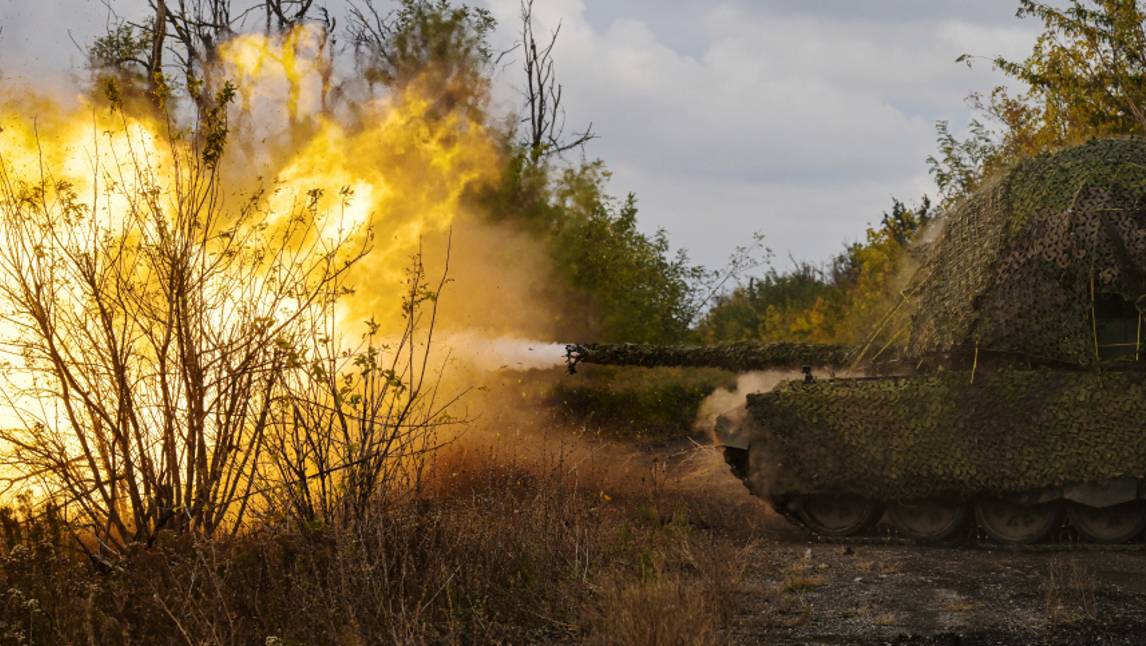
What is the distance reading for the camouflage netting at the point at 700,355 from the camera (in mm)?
18750

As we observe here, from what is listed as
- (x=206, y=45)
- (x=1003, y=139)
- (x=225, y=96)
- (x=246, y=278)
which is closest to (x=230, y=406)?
(x=246, y=278)

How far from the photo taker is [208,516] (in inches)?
387

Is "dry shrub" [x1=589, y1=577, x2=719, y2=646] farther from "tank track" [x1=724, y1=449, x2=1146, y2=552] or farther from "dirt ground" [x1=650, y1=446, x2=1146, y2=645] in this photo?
"tank track" [x1=724, y1=449, x2=1146, y2=552]

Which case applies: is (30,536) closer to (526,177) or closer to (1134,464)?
(1134,464)

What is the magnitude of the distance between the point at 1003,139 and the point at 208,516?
21.0 m

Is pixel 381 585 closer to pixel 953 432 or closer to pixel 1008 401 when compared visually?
pixel 953 432

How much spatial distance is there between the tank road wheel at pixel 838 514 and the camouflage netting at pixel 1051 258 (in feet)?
6.00

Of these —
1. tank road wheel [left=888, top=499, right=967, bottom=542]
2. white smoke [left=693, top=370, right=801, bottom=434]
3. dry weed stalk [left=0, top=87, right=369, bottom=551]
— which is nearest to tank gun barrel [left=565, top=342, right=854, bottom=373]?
white smoke [left=693, top=370, right=801, bottom=434]

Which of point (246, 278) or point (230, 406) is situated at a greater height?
point (246, 278)

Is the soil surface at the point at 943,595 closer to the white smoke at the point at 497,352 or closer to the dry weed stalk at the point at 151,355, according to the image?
the dry weed stalk at the point at 151,355

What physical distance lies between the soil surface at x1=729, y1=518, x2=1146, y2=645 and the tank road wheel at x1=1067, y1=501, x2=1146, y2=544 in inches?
8.8

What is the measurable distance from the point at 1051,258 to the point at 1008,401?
1.58 meters

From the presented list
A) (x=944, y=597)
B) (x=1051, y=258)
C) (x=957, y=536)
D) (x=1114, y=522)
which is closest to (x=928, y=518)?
(x=957, y=536)

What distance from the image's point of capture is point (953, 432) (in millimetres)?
14336
